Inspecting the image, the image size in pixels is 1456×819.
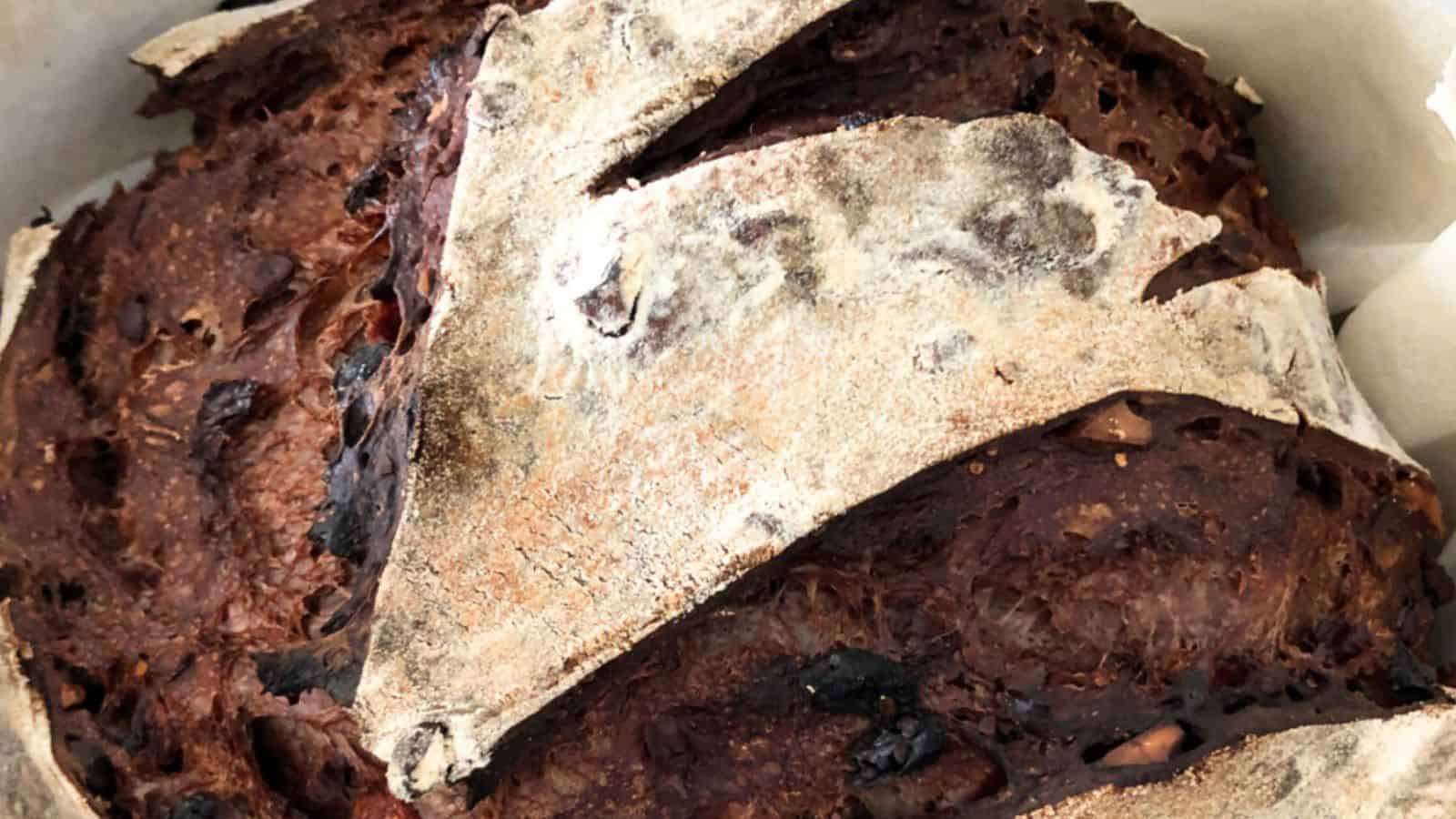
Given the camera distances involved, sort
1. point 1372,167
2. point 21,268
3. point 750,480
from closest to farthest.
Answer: point 750,480 → point 21,268 → point 1372,167

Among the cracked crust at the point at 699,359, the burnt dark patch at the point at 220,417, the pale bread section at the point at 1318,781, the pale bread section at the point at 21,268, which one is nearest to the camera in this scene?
the cracked crust at the point at 699,359

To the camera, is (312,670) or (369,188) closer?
(312,670)

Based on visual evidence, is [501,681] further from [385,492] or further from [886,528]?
[886,528]

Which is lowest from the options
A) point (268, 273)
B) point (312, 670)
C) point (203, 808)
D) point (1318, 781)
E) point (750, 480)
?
point (1318, 781)

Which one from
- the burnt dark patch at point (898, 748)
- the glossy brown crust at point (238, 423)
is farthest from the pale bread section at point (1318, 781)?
the glossy brown crust at point (238, 423)

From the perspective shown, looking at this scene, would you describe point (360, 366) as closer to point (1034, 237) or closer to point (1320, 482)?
point (1034, 237)

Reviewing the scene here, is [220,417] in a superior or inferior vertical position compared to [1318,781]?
superior

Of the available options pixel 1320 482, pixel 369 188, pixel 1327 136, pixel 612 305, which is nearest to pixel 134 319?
pixel 369 188

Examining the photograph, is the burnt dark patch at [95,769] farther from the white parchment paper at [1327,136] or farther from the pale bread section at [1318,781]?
the pale bread section at [1318,781]

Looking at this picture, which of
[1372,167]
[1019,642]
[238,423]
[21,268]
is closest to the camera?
[1019,642]
